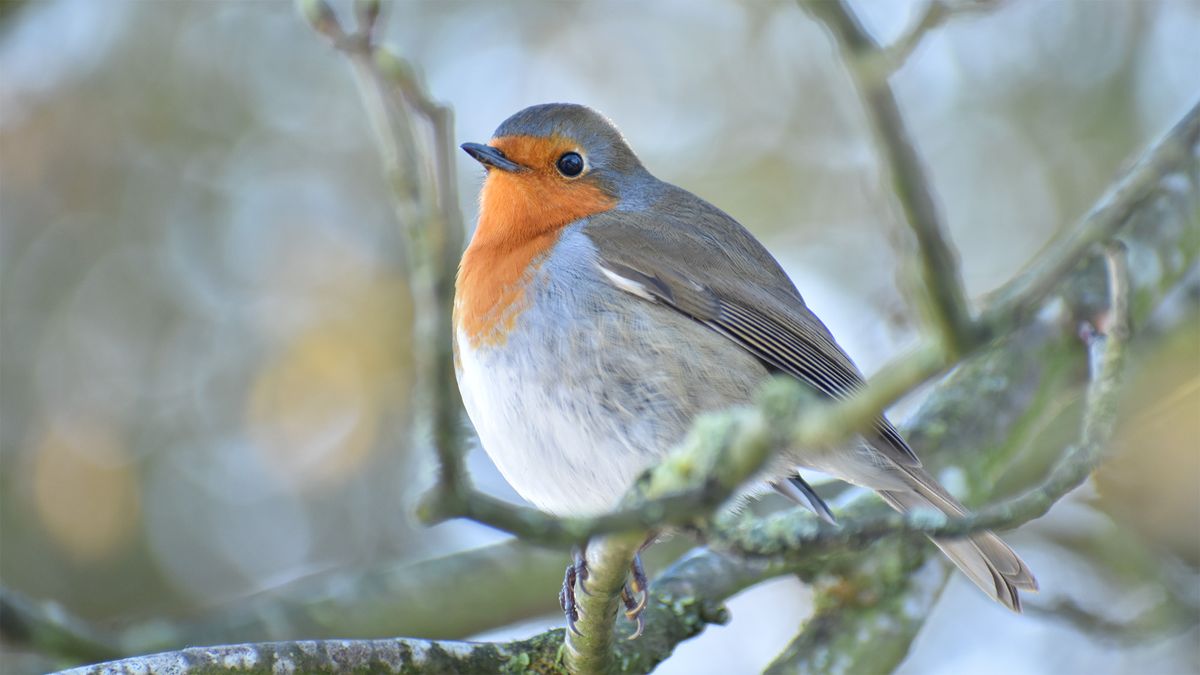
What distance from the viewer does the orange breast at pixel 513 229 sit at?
450cm

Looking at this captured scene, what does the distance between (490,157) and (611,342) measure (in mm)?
1143

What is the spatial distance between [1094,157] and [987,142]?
805 millimetres

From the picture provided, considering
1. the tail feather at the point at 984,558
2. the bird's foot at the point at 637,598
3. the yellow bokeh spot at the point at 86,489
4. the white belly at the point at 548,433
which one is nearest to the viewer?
the bird's foot at the point at 637,598

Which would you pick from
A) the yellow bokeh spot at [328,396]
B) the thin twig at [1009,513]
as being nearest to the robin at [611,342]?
the thin twig at [1009,513]

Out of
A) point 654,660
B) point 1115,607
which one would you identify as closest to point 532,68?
point 1115,607

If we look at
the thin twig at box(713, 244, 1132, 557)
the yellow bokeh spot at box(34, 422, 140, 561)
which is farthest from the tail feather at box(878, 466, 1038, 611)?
the yellow bokeh spot at box(34, 422, 140, 561)

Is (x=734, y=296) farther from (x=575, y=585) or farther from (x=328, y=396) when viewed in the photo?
(x=328, y=396)

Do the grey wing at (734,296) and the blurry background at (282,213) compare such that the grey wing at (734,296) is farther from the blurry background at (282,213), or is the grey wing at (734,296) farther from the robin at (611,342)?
the blurry background at (282,213)

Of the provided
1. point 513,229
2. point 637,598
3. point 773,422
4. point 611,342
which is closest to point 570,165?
point 513,229

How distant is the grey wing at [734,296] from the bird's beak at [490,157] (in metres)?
0.40

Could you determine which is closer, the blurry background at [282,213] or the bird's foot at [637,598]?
the bird's foot at [637,598]

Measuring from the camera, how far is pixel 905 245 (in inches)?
109

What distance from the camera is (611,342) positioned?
14.2ft

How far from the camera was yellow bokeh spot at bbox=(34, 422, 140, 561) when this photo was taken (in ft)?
25.6
